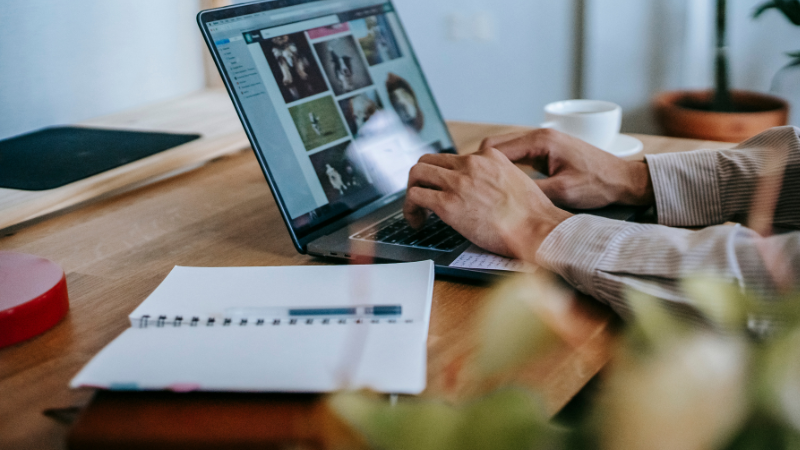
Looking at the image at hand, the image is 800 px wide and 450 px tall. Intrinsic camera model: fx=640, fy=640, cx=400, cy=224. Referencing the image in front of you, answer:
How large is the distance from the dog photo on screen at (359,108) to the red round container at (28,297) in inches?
15.6

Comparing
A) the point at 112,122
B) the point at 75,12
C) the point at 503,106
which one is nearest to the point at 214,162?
the point at 112,122

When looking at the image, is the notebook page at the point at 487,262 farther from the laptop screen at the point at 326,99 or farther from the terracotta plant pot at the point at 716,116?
the terracotta plant pot at the point at 716,116

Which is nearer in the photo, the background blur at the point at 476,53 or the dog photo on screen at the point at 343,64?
the dog photo on screen at the point at 343,64

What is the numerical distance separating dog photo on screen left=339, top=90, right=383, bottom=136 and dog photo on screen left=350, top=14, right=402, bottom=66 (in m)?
0.06

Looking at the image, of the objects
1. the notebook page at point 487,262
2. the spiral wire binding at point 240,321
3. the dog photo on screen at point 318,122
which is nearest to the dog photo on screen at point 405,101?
the dog photo on screen at point 318,122

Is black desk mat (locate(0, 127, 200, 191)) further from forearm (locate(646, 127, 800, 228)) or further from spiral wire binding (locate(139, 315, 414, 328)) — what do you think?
forearm (locate(646, 127, 800, 228))

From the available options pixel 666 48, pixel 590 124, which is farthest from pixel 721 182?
pixel 666 48

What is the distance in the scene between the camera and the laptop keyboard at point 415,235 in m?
0.70

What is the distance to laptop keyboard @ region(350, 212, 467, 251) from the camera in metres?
0.70

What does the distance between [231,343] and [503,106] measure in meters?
2.17

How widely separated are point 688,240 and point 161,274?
1.70 ft

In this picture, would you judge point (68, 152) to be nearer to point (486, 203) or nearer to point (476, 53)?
point (486, 203)

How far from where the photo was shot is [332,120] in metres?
0.82

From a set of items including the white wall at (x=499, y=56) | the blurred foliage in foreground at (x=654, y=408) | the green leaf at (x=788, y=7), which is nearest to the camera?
the blurred foliage in foreground at (x=654, y=408)
